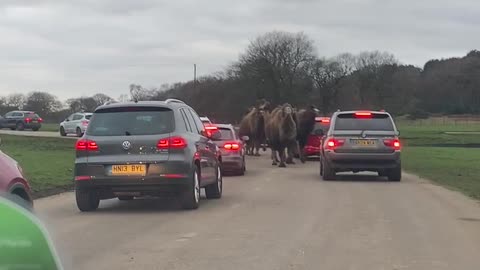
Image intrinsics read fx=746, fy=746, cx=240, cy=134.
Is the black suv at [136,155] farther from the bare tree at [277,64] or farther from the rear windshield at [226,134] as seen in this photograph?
the bare tree at [277,64]

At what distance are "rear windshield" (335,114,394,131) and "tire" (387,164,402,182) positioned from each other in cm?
100

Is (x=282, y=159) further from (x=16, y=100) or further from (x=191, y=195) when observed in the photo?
(x=16, y=100)

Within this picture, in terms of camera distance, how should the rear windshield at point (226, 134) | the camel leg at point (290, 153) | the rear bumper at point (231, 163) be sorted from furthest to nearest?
1. the camel leg at point (290, 153)
2. the rear windshield at point (226, 134)
3. the rear bumper at point (231, 163)

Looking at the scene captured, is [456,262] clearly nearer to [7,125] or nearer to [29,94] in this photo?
[7,125]

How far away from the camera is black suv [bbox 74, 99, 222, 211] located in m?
11.7

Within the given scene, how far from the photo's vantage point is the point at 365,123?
18.7 metres

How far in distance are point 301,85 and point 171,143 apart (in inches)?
2867

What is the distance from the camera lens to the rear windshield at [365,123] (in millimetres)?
18641

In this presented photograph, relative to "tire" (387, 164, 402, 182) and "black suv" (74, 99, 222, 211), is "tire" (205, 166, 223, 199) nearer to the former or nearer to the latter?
"black suv" (74, 99, 222, 211)

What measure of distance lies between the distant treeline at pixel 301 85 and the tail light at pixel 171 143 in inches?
2207

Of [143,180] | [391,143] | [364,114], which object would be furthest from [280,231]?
[364,114]

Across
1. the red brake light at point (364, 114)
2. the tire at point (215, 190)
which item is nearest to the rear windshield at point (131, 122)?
the tire at point (215, 190)

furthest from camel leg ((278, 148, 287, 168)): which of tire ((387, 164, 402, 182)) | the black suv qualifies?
the black suv

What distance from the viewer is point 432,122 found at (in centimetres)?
10719
